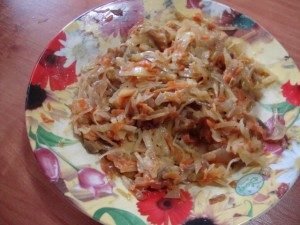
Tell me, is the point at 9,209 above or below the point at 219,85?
below

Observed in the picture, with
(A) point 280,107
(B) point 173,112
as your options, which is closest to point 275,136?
(A) point 280,107

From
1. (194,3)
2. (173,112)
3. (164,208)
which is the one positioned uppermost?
(194,3)

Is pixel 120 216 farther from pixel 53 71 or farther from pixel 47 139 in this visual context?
pixel 53 71

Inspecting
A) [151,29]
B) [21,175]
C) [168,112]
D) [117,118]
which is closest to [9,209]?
[21,175]

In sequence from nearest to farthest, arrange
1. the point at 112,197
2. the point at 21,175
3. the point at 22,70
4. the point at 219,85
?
the point at 112,197
the point at 21,175
the point at 219,85
the point at 22,70

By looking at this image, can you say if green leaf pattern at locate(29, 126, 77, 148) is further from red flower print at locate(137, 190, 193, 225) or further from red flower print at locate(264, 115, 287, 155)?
red flower print at locate(264, 115, 287, 155)

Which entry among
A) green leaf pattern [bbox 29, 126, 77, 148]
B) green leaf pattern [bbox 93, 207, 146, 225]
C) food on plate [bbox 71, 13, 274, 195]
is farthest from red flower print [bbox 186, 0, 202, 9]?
green leaf pattern [bbox 93, 207, 146, 225]

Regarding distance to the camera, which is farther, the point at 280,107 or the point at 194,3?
the point at 194,3

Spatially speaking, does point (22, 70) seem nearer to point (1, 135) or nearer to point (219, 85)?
point (1, 135)
